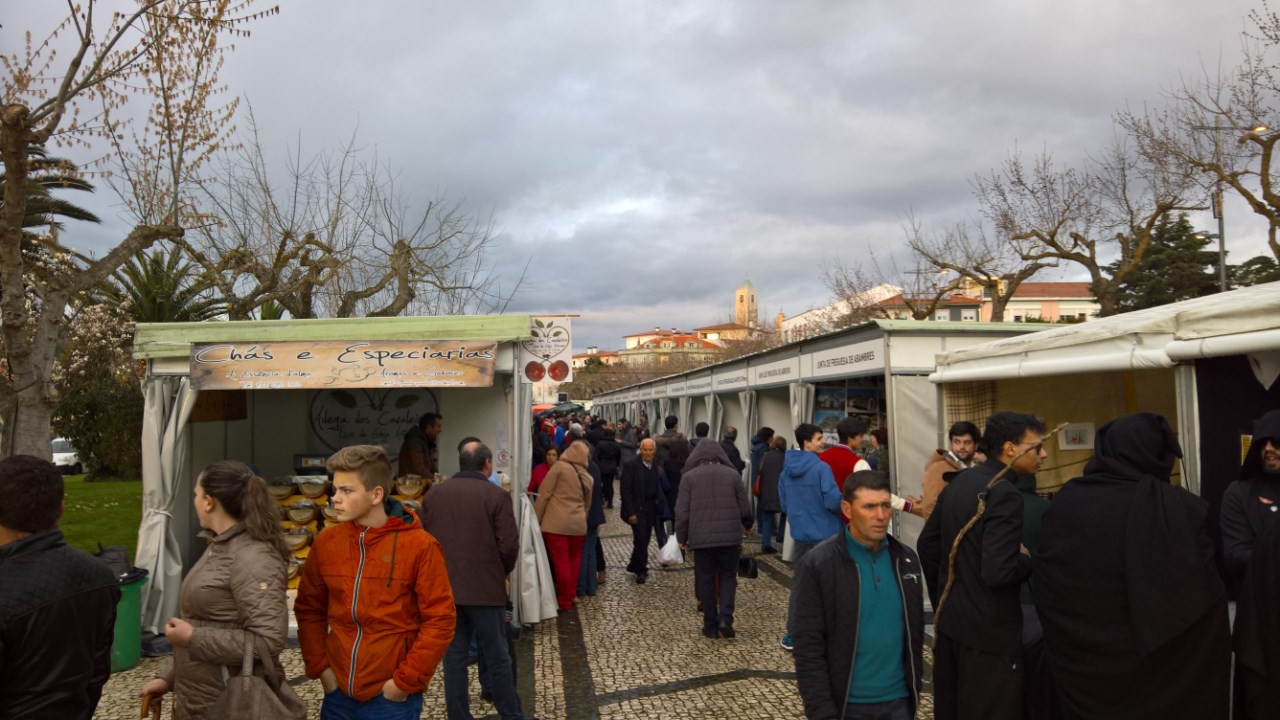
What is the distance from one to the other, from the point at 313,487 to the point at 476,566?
13.4ft

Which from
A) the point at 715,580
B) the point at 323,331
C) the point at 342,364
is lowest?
the point at 715,580

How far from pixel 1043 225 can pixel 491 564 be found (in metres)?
23.6

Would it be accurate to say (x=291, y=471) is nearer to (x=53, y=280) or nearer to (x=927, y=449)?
(x=53, y=280)

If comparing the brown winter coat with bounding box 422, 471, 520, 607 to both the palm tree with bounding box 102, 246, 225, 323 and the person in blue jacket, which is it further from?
the palm tree with bounding box 102, 246, 225, 323

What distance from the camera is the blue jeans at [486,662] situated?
179 inches

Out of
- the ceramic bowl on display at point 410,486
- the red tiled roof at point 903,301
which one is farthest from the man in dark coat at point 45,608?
the red tiled roof at point 903,301

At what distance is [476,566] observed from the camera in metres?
4.81

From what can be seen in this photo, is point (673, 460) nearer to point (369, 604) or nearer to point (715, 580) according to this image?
point (715, 580)

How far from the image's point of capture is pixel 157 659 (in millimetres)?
6742

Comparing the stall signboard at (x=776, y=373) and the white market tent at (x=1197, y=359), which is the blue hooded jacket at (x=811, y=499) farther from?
the stall signboard at (x=776, y=373)

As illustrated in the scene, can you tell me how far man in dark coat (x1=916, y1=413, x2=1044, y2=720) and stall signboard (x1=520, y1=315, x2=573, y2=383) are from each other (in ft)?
14.4

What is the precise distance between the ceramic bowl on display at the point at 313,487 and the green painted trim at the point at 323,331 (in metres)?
1.71

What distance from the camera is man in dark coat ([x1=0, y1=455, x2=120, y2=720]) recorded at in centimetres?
239

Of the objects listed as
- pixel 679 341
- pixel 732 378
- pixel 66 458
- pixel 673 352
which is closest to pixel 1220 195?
pixel 732 378
